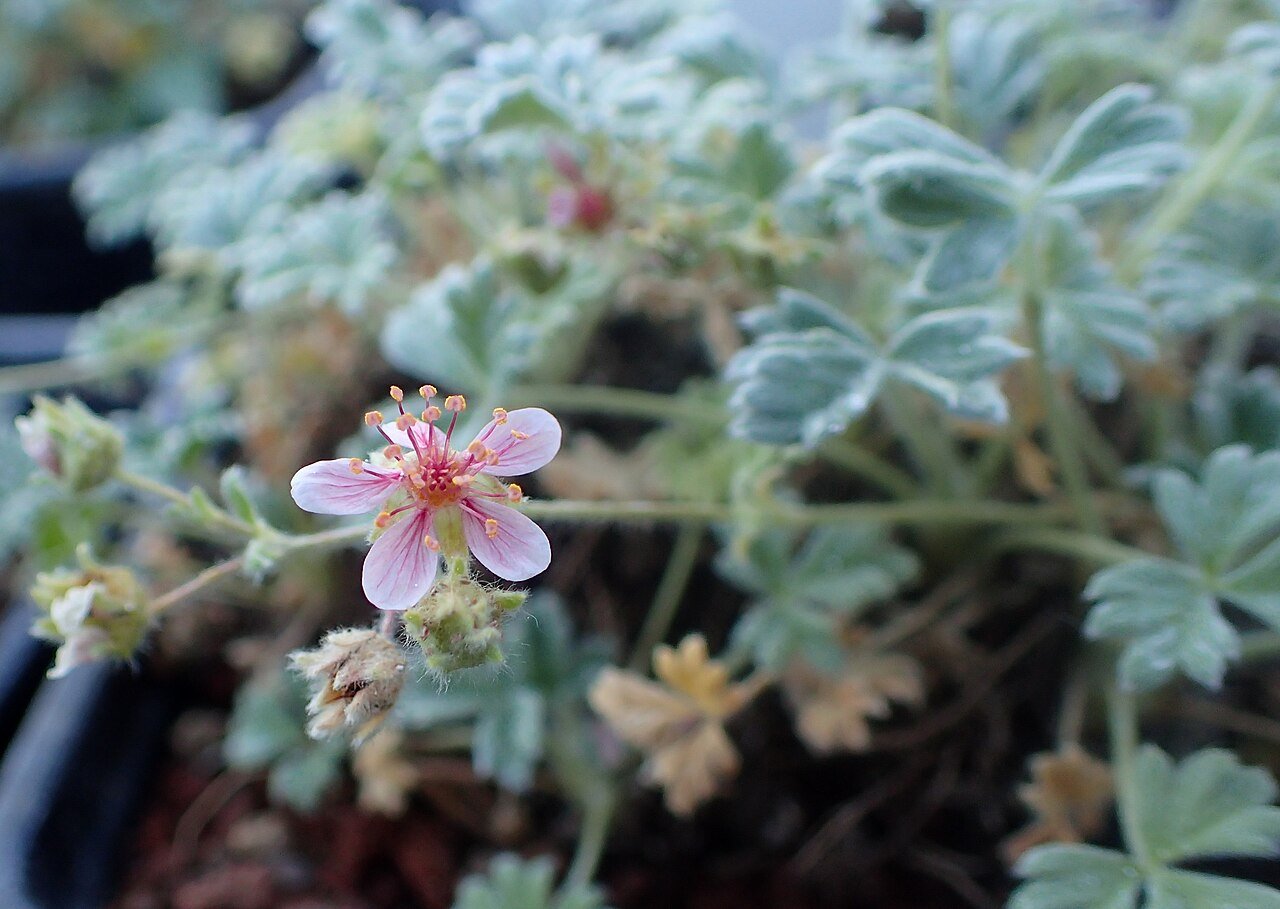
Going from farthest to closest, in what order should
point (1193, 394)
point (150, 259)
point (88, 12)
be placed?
point (88, 12) → point (150, 259) → point (1193, 394)

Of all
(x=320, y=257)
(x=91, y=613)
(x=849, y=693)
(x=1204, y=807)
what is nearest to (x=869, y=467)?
(x=849, y=693)

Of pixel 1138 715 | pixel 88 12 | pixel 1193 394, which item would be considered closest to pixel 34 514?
pixel 1138 715

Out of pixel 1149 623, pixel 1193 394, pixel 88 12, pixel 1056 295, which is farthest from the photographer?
pixel 88 12

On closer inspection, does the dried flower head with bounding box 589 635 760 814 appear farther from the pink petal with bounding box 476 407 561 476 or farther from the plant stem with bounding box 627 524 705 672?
the pink petal with bounding box 476 407 561 476

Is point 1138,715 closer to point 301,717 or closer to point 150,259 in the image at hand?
point 301,717

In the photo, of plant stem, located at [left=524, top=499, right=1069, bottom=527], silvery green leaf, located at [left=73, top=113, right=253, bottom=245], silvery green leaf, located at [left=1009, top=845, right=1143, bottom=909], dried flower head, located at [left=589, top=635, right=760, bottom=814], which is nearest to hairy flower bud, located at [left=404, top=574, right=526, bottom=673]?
plant stem, located at [left=524, top=499, right=1069, bottom=527]

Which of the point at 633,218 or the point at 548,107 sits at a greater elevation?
the point at 548,107

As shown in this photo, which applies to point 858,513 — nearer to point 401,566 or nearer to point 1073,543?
point 1073,543
